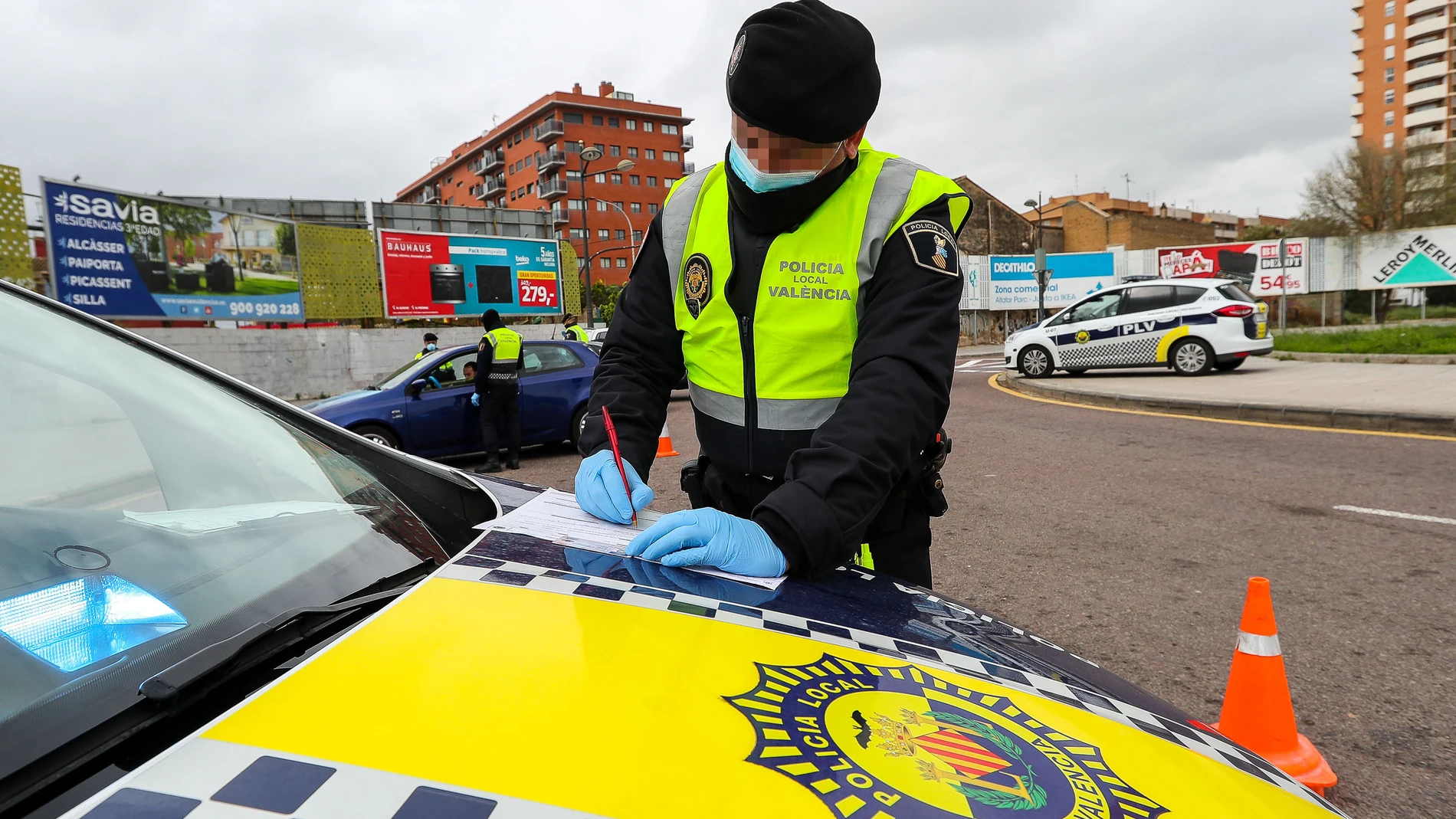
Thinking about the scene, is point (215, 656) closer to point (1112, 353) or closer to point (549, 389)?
point (549, 389)

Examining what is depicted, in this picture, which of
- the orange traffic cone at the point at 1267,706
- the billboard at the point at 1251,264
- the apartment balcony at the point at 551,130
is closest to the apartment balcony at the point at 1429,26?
the billboard at the point at 1251,264

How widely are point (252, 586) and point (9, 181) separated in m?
17.1

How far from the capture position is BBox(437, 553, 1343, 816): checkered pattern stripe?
1100 millimetres

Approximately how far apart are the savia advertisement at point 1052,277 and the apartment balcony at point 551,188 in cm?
4778

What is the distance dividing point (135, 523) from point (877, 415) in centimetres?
120

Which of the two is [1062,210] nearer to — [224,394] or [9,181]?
[9,181]

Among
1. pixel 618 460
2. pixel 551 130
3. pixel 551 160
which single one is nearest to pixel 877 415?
pixel 618 460

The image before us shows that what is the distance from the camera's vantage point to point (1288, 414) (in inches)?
327

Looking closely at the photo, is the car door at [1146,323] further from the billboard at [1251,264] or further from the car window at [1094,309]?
the billboard at [1251,264]

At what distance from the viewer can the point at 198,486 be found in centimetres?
142

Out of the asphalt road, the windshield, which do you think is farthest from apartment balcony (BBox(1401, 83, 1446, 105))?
the windshield

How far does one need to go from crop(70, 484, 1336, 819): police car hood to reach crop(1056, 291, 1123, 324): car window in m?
13.9

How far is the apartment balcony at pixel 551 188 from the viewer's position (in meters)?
71.9

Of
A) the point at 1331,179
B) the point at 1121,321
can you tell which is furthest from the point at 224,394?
the point at 1331,179
